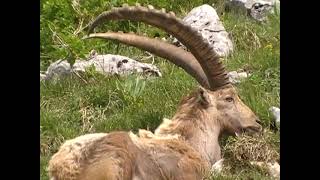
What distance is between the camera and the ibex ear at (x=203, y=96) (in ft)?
29.5

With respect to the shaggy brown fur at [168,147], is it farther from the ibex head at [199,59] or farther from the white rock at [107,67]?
the white rock at [107,67]

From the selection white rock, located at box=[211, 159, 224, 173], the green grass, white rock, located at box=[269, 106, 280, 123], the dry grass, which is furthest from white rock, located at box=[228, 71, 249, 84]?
white rock, located at box=[211, 159, 224, 173]

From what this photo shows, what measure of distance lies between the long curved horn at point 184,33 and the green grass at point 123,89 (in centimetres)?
106

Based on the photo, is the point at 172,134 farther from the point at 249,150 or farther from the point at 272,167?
the point at 272,167

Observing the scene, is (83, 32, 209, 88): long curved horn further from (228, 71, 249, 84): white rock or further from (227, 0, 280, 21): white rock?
(227, 0, 280, 21): white rock

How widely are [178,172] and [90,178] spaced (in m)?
0.97

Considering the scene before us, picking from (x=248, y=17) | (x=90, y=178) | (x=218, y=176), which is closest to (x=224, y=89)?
(x=218, y=176)

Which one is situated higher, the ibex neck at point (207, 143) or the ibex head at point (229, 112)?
the ibex head at point (229, 112)

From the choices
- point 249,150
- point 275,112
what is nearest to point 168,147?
point 249,150

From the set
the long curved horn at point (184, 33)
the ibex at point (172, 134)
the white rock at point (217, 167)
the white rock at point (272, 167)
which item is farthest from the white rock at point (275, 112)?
the white rock at point (217, 167)

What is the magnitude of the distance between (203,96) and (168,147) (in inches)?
30.4

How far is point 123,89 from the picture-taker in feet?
36.7

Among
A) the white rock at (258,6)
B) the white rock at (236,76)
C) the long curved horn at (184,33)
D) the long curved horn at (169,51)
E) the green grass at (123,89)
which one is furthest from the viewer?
the white rock at (258,6)

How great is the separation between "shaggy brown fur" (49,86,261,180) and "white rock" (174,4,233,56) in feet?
11.6
